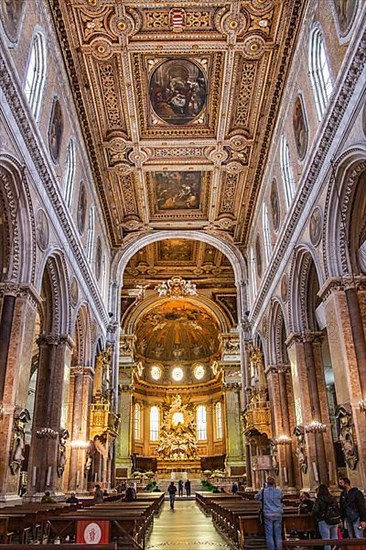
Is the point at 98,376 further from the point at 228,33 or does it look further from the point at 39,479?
the point at 228,33

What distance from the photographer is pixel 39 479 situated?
15008 millimetres

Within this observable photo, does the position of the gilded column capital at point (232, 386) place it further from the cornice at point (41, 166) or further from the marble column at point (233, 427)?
the cornice at point (41, 166)

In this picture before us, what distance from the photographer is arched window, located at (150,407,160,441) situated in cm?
4225

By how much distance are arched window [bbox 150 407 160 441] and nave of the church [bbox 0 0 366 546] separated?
17980mm

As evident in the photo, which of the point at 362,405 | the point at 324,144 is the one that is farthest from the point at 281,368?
the point at 324,144

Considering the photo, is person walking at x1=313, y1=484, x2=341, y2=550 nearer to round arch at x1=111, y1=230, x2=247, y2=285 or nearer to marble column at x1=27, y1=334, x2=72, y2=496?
marble column at x1=27, y1=334, x2=72, y2=496

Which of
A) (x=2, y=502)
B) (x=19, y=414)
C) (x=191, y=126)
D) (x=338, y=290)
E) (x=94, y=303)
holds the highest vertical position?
(x=191, y=126)

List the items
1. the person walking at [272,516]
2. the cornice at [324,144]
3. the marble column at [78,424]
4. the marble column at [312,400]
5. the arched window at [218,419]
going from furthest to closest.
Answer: the arched window at [218,419]
the marble column at [78,424]
the marble column at [312,400]
the cornice at [324,144]
the person walking at [272,516]

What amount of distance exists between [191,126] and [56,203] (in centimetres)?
739

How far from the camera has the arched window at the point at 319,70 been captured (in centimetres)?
1362

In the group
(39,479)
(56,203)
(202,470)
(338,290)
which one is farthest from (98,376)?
(202,470)

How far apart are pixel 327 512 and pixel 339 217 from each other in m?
7.41

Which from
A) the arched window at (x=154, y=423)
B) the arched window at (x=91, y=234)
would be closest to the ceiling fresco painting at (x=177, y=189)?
the arched window at (x=91, y=234)

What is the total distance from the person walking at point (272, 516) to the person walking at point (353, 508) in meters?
0.96
